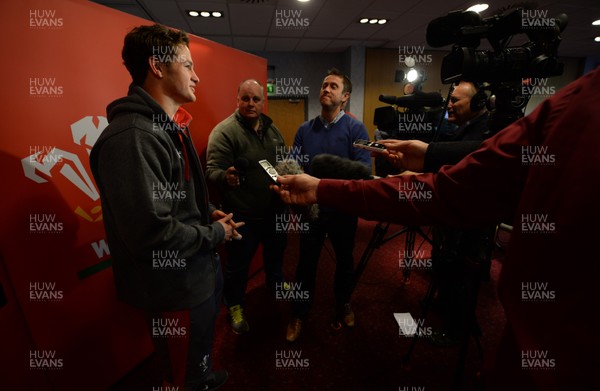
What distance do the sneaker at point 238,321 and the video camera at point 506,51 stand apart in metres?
1.92

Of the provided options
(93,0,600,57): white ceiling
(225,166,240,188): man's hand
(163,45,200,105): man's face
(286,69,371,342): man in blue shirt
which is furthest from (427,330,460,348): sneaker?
(93,0,600,57): white ceiling

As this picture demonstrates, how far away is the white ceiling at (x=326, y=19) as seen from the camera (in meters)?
3.56

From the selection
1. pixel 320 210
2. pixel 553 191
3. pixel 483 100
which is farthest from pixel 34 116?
pixel 483 100

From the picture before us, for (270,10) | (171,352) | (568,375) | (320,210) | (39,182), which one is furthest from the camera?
(270,10)

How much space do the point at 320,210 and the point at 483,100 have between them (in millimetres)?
1065

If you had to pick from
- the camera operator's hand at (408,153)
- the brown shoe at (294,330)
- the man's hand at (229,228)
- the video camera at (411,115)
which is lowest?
the brown shoe at (294,330)

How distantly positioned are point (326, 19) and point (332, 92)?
3.07m

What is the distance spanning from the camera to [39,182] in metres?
1.13

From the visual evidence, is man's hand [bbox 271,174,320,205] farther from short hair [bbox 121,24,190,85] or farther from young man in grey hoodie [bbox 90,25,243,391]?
short hair [bbox 121,24,190,85]

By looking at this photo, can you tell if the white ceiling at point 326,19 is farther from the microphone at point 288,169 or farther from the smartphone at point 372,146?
the microphone at point 288,169

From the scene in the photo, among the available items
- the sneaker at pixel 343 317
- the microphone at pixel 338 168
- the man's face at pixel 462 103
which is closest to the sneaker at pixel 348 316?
the sneaker at pixel 343 317

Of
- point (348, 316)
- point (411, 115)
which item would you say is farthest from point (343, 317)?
point (411, 115)

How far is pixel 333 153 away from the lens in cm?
177

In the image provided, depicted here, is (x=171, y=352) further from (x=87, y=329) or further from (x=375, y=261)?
(x=375, y=261)
